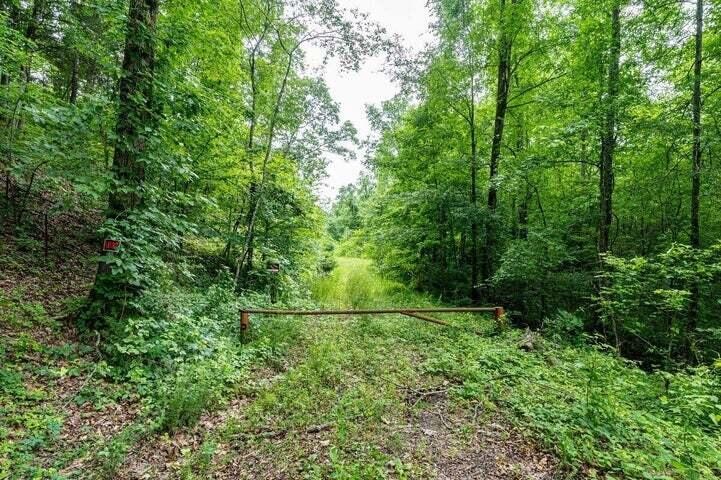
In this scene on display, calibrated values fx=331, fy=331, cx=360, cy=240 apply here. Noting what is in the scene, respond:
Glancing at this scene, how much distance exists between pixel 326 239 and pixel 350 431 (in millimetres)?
8493

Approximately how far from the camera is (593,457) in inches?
120

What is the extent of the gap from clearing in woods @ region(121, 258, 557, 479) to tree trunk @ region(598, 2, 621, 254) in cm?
547

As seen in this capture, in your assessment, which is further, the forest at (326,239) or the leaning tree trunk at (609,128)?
the leaning tree trunk at (609,128)

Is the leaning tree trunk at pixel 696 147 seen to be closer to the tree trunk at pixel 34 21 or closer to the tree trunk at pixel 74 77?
the tree trunk at pixel 34 21

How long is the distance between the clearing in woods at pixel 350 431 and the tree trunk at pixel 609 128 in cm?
547

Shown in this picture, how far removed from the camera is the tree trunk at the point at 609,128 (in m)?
7.46

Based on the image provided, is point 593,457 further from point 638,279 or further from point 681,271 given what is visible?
point 638,279

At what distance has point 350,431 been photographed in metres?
3.57

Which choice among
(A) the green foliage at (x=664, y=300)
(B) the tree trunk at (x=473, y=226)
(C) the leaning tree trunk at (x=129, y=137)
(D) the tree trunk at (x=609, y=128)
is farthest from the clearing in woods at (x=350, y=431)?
(B) the tree trunk at (x=473, y=226)

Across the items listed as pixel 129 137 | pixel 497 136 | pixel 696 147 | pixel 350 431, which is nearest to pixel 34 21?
pixel 129 137

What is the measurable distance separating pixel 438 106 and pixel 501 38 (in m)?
2.66

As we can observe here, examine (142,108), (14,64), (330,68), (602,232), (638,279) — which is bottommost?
(638,279)

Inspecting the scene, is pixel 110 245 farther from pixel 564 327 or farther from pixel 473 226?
pixel 473 226

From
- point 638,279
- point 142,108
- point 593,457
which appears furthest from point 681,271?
point 142,108
